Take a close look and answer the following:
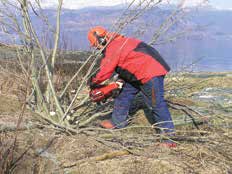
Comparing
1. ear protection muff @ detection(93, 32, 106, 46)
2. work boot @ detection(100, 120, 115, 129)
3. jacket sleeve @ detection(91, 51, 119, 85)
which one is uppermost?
ear protection muff @ detection(93, 32, 106, 46)

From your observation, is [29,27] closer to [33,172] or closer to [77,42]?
[33,172]

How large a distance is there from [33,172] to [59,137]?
112cm

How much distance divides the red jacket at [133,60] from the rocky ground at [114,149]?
658 mm

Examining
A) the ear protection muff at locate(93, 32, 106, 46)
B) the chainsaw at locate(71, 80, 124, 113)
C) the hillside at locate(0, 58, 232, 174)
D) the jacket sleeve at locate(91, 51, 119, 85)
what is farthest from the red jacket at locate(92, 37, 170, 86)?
the hillside at locate(0, 58, 232, 174)

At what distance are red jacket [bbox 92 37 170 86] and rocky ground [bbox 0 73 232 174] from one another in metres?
0.66

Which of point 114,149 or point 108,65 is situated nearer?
point 114,149

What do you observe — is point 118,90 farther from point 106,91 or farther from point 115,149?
point 115,149

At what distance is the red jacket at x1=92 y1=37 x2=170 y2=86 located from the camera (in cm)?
526

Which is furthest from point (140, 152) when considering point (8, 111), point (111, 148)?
point (8, 111)

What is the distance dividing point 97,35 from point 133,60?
585mm

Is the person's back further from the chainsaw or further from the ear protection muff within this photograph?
the chainsaw

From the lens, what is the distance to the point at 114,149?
16.5ft

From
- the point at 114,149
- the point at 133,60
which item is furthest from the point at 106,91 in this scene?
the point at 114,149

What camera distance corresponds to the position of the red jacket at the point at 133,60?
5.26 meters
